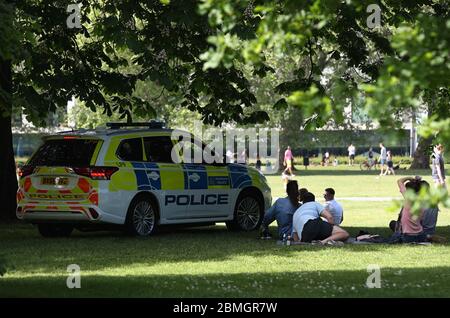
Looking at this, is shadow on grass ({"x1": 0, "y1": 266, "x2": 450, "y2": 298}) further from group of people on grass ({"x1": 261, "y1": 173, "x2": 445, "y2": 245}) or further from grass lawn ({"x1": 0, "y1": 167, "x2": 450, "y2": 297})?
group of people on grass ({"x1": 261, "y1": 173, "x2": 445, "y2": 245})

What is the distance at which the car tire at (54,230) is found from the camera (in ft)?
65.5

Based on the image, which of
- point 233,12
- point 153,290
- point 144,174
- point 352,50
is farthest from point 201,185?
point 233,12

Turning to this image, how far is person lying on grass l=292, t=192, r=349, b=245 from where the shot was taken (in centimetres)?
1783

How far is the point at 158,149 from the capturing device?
19.9 metres

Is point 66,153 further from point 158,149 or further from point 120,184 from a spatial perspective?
point 158,149

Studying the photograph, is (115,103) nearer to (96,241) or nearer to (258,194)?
(258,194)

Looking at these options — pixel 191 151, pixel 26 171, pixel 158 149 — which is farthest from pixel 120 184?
pixel 191 151

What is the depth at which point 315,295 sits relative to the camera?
11141 mm

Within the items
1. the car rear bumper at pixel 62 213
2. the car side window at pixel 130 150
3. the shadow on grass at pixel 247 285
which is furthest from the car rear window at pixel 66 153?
the shadow on grass at pixel 247 285

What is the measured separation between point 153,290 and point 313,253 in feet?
16.8

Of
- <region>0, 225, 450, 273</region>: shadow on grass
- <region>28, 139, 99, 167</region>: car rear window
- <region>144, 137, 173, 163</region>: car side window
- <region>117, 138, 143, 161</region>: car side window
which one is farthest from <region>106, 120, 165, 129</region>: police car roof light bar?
<region>0, 225, 450, 273</region>: shadow on grass

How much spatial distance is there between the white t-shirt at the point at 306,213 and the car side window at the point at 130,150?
303cm

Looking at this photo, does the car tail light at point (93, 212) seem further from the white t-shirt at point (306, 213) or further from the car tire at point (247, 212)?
the car tire at point (247, 212)

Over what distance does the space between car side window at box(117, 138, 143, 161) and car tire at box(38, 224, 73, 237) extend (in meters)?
1.63
